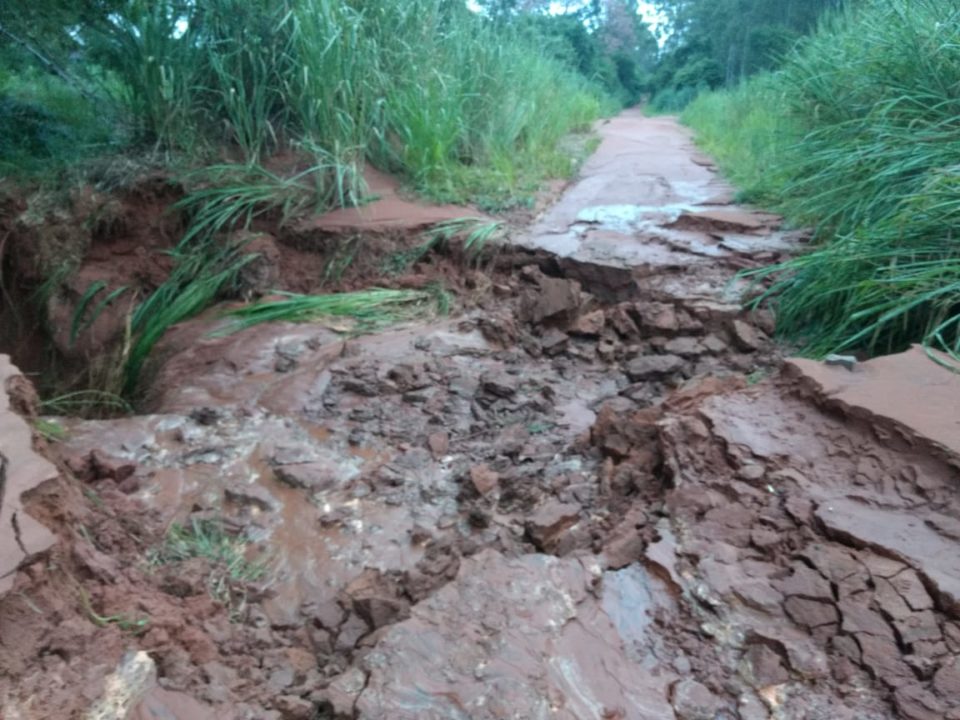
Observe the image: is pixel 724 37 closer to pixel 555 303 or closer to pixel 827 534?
pixel 555 303

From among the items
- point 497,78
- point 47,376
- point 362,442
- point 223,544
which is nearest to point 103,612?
point 223,544

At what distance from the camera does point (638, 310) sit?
3.76 metres

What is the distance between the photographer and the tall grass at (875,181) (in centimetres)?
288

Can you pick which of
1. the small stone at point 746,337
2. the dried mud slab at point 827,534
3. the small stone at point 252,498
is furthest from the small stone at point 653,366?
the small stone at point 252,498

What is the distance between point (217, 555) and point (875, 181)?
10.0ft

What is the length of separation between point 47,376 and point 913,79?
4911 millimetres

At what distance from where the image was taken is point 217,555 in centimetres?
240

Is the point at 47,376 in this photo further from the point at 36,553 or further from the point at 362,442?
the point at 36,553

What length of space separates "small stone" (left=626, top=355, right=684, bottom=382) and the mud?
0.05 ft

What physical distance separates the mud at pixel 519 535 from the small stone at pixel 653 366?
0.05 feet

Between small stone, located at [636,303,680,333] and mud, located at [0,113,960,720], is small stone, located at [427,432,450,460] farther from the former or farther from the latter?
small stone, located at [636,303,680,333]

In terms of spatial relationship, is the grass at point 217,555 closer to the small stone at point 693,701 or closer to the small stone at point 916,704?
the small stone at point 693,701

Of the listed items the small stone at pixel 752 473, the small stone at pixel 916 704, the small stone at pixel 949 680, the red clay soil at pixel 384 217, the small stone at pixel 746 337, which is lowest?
the small stone at pixel 916 704

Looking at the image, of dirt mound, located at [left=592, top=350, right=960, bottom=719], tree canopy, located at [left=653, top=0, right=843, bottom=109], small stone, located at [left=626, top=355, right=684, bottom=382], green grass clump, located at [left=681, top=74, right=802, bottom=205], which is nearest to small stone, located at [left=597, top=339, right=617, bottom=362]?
small stone, located at [left=626, top=355, right=684, bottom=382]
